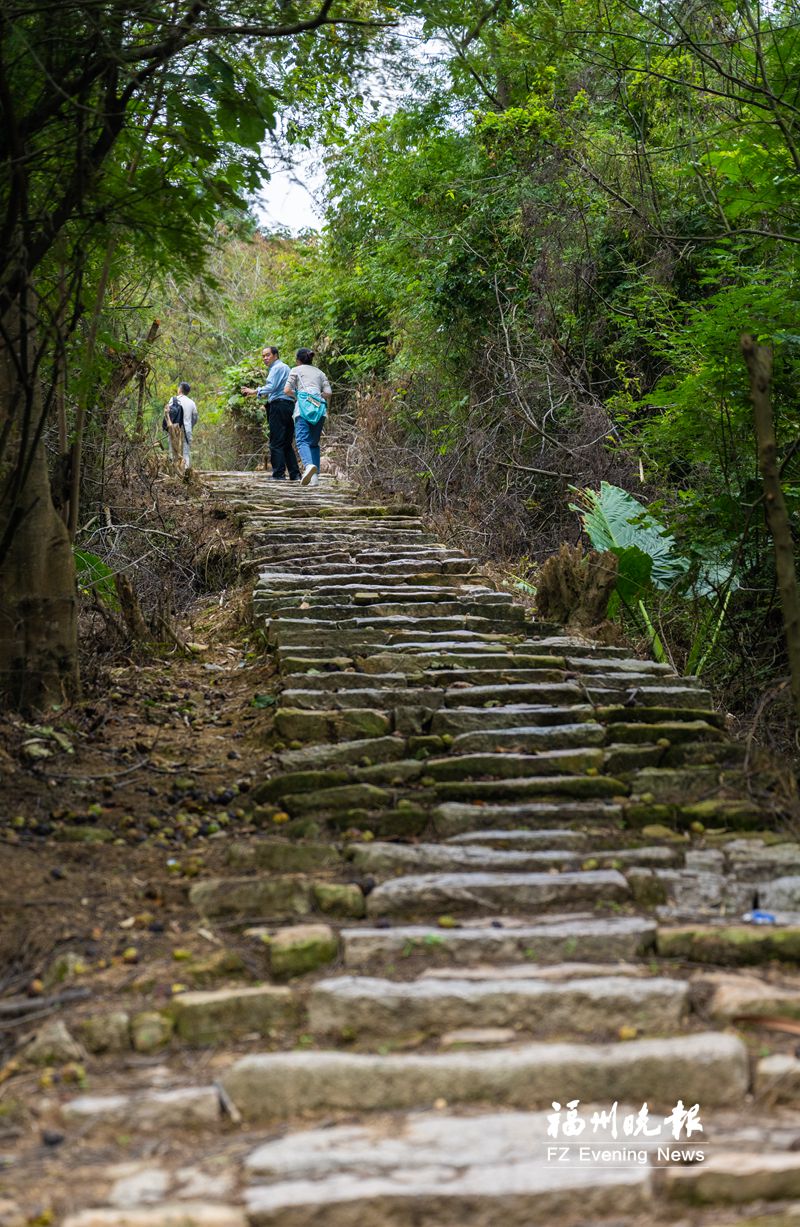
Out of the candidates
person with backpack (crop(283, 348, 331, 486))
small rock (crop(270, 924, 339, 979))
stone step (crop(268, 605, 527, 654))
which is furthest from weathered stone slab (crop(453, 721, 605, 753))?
person with backpack (crop(283, 348, 331, 486))

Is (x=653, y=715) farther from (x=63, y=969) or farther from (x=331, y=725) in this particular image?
(x=63, y=969)

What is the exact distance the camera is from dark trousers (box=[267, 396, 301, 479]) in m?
12.1

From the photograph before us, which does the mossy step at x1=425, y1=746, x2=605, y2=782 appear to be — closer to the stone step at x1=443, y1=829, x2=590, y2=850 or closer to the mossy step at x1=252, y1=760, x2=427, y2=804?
the mossy step at x1=252, y1=760, x2=427, y2=804

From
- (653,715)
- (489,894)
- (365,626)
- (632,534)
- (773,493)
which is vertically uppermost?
(773,493)

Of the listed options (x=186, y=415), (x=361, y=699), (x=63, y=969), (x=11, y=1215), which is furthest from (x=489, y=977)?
(x=186, y=415)

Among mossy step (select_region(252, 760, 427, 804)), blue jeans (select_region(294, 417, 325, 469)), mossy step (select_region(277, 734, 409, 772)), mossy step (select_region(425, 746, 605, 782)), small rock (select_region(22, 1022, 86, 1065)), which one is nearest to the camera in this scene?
small rock (select_region(22, 1022, 86, 1065))

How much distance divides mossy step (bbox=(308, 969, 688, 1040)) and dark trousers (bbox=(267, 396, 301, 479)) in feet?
32.0

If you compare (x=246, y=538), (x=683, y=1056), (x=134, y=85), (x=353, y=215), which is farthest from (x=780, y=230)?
(x=353, y=215)

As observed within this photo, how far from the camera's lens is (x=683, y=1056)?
2.76m

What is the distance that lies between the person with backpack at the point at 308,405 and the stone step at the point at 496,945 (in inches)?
345

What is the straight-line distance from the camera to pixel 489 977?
3.14 m

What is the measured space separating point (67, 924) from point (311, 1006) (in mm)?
914

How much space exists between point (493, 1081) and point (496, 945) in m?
0.60

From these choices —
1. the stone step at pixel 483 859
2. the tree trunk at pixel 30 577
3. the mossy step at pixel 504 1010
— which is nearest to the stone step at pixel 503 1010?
the mossy step at pixel 504 1010
